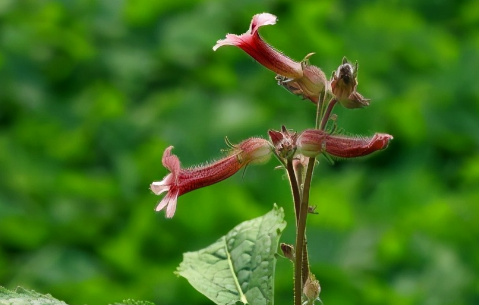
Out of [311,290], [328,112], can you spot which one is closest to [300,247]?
[311,290]

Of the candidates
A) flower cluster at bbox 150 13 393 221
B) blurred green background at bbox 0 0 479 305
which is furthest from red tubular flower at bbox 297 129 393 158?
blurred green background at bbox 0 0 479 305

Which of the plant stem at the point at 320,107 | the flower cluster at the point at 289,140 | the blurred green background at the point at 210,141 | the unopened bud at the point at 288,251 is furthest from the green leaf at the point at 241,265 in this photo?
the blurred green background at the point at 210,141

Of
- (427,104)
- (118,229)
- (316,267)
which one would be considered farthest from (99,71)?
(316,267)

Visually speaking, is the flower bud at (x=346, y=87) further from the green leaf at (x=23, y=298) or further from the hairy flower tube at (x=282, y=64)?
the green leaf at (x=23, y=298)

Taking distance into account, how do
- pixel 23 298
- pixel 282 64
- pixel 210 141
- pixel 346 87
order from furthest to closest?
pixel 210 141, pixel 282 64, pixel 346 87, pixel 23 298

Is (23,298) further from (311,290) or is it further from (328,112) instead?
(328,112)

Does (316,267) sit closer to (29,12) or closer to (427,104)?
(427,104)

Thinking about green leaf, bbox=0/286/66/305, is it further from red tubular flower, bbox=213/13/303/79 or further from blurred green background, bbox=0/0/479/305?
blurred green background, bbox=0/0/479/305
